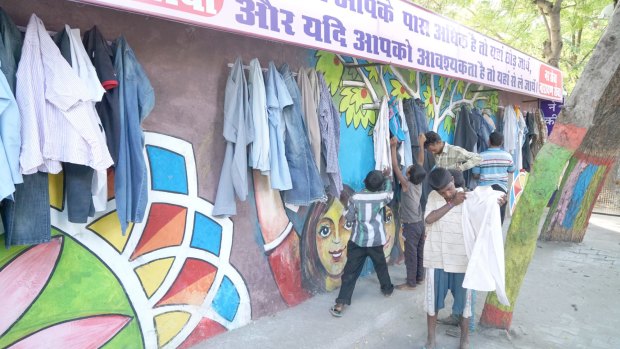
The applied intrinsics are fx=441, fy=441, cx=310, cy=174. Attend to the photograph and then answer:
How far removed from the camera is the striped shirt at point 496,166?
5432 mm

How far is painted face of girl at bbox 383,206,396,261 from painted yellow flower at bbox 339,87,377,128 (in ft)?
3.81

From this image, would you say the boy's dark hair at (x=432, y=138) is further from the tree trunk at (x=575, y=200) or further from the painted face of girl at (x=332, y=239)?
the tree trunk at (x=575, y=200)

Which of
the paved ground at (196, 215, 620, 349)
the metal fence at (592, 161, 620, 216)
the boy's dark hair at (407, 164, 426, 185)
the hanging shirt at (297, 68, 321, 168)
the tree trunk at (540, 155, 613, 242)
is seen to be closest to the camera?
the paved ground at (196, 215, 620, 349)

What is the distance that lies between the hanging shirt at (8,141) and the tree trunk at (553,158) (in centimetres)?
370

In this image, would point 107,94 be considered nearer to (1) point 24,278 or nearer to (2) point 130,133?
(2) point 130,133

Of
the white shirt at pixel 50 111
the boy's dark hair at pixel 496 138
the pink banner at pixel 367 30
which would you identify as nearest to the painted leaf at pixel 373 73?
the pink banner at pixel 367 30

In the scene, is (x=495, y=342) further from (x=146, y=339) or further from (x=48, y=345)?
(x=48, y=345)

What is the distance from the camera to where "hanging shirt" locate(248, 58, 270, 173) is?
3.38 m

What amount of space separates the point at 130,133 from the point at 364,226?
7.47ft

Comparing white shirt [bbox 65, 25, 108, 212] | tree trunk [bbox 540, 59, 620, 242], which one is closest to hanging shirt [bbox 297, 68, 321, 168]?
white shirt [bbox 65, 25, 108, 212]

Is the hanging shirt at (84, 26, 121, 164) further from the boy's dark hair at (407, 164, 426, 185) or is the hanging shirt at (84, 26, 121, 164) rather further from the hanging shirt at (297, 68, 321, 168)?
the boy's dark hair at (407, 164, 426, 185)

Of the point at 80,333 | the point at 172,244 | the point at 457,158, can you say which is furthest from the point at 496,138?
the point at 80,333

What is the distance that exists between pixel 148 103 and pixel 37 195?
0.83 m

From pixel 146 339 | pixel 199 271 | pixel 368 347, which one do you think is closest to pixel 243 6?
pixel 199 271
